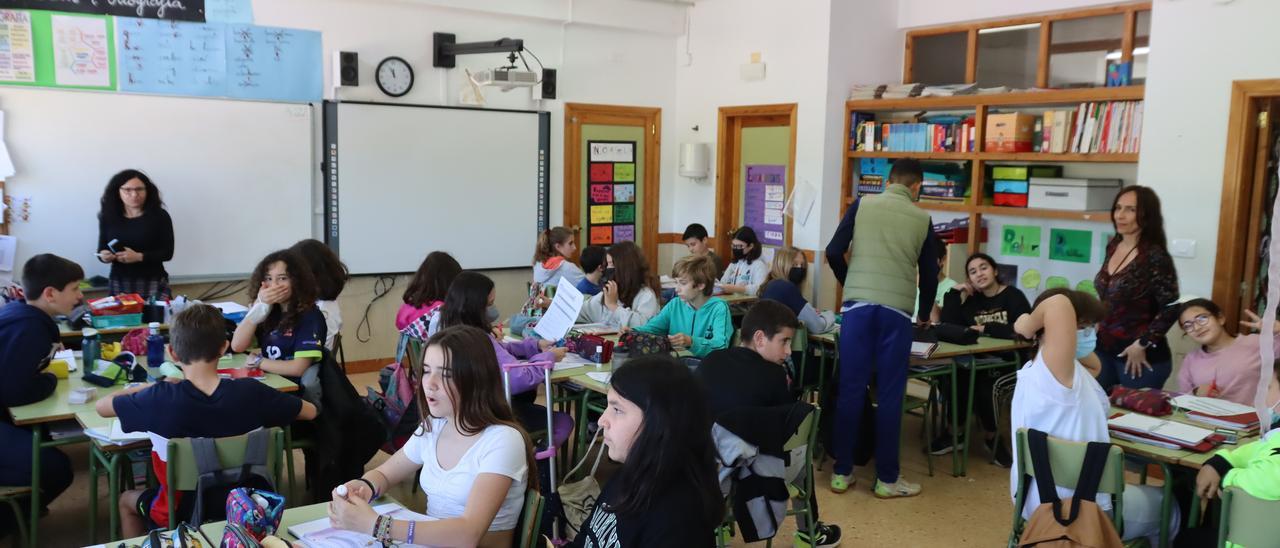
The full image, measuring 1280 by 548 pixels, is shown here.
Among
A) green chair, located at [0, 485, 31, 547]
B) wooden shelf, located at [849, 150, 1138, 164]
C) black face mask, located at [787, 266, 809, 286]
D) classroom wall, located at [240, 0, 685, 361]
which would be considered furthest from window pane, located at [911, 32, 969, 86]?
green chair, located at [0, 485, 31, 547]

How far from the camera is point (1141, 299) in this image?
4652 mm

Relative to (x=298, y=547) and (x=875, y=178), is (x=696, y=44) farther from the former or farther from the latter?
(x=298, y=547)

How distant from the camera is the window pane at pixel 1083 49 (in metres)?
6.27

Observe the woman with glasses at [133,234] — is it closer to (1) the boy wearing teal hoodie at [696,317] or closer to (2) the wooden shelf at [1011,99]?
(1) the boy wearing teal hoodie at [696,317]

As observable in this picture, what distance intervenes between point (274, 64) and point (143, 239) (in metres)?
1.50

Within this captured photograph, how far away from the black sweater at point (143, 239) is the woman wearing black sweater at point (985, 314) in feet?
15.6

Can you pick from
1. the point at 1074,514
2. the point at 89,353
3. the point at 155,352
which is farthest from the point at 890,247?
the point at 89,353

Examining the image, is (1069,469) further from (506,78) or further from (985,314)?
(506,78)

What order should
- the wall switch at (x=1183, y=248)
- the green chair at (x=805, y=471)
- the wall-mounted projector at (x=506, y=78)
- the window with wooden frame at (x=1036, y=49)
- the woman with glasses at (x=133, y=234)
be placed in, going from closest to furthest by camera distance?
the green chair at (x=805, y=471) < the wall switch at (x=1183, y=248) < the woman with glasses at (x=133, y=234) < the window with wooden frame at (x=1036, y=49) < the wall-mounted projector at (x=506, y=78)

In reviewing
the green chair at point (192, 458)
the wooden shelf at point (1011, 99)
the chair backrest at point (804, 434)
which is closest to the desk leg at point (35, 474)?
the green chair at point (192, 458)

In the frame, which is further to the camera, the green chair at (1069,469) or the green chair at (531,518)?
the green chair at (1069,469)

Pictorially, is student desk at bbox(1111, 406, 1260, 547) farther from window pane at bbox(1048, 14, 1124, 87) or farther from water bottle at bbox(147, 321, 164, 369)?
water bottle at bbox(147, 321, 164, 369)

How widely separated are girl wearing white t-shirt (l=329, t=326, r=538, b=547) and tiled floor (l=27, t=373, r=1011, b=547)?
2.03 m

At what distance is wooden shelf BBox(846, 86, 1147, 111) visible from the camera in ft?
19.6
